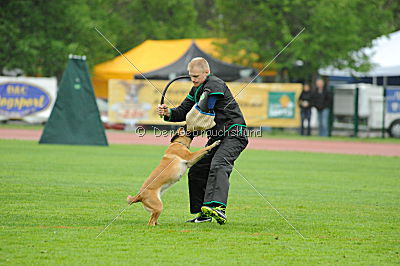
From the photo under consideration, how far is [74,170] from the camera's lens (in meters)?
14.8

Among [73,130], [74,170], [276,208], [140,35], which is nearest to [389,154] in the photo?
[73,130]

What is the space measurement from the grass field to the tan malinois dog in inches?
10.8

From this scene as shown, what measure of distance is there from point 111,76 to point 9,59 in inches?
211

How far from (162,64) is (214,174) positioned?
27.4m

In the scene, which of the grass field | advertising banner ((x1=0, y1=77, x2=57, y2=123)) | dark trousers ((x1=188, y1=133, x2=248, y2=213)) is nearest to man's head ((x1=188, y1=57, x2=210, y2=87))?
dark trousers ((x1=188, y1=133, x2=248, y2=213))

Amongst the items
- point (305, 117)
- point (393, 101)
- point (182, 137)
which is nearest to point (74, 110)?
point (182, 137)

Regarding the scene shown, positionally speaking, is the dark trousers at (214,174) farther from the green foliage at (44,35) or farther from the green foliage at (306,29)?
the green foliage at (44,35)

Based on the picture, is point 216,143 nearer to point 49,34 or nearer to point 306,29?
point 306,29

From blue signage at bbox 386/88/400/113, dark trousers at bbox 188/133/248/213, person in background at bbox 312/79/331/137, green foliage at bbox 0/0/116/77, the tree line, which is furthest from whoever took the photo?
green foliage at bbox 0/0/116/77

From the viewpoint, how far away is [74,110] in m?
20.7

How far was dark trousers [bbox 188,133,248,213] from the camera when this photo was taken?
853 centimetres

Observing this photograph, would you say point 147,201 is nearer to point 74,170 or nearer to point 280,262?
point 280,262

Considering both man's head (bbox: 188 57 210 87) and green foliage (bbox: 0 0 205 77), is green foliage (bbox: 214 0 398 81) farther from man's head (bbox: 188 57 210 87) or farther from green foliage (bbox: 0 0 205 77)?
man's head (bbox: 188 57 210 87)

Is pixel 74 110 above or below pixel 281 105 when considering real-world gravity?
above
